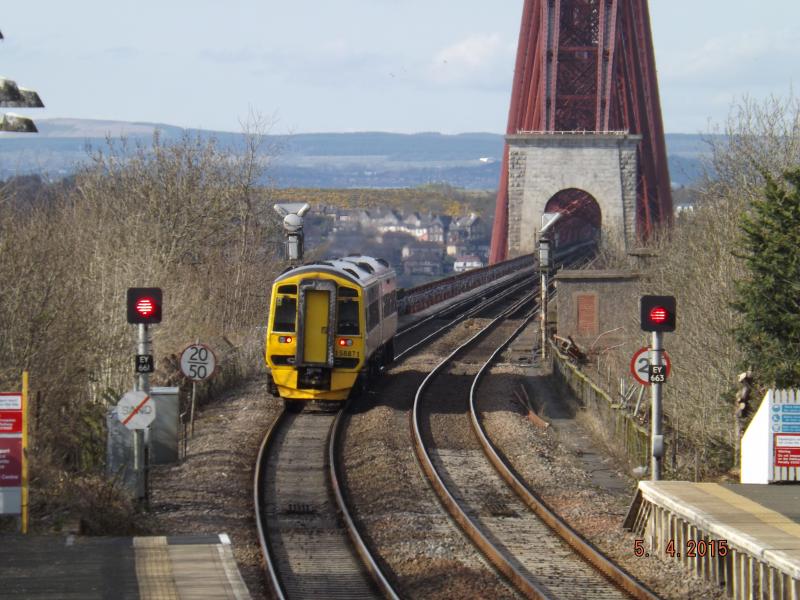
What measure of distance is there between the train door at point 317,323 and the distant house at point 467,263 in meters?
81.7

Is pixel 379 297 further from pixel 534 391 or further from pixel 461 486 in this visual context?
pixel 461 486

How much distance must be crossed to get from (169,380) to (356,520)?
10199mm

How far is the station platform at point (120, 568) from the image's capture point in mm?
11008

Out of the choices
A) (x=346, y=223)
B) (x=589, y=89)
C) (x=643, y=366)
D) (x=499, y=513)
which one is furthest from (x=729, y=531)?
(x=346, y=223)

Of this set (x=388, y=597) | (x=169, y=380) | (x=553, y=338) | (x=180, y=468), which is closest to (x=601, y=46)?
(x=553, y=338)

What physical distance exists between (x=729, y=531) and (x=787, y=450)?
10.2 feet

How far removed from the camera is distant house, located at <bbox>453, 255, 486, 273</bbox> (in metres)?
105

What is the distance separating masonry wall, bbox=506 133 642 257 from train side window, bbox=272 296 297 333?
54.0 metres

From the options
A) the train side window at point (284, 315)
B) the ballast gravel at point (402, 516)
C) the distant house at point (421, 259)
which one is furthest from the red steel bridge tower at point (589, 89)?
the train side window at point (284, 315)

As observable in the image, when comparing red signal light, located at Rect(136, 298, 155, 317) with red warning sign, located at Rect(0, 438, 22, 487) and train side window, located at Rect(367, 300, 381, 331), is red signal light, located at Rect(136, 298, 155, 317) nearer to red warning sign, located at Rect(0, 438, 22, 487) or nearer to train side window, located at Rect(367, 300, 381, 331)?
red warning sign, located at Rect(0, 438, 22, 487)

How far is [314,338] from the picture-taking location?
22.8 metres

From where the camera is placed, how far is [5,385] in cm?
1744

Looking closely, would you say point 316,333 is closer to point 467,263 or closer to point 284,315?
point 284,315

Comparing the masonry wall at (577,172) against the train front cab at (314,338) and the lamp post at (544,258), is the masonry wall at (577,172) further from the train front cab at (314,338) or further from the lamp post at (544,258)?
the train front cab at (314,338)
